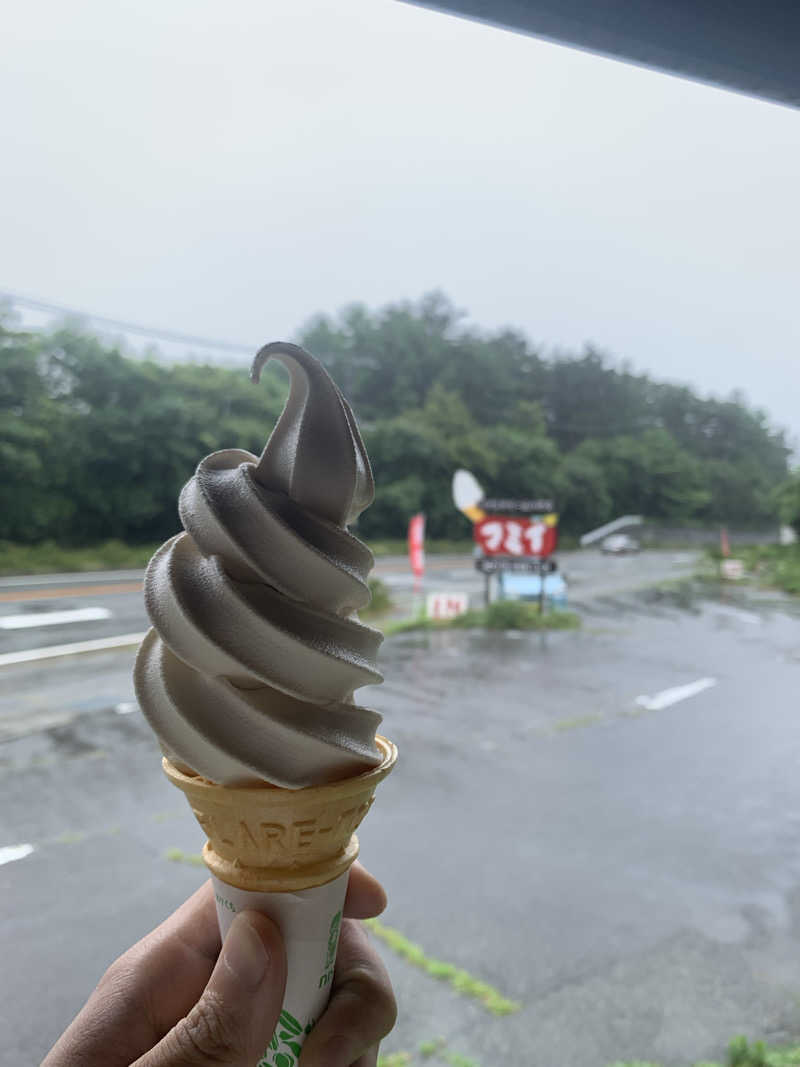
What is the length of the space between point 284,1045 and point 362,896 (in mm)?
187

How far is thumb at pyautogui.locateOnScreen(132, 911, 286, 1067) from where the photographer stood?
674 millimetres

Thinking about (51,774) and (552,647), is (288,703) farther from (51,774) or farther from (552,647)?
(552,647)

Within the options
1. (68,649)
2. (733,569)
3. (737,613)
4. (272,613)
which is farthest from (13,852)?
(733,569)

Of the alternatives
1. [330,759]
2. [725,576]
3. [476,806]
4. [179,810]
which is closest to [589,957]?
[476,806]

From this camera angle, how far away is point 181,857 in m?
2.10

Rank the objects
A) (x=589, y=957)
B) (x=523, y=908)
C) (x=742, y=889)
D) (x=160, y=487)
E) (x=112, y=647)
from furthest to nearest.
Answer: (x=112, y=647), (x=160, y=487), (x=742, y=889), (x=523, y=908), (x=589, y=957)

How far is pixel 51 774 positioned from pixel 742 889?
6.71 ft

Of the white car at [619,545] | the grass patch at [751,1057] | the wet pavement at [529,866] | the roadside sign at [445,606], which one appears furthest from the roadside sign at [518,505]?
the grass patch at [751,1057]

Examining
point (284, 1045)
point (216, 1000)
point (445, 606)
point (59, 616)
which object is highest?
point (216, 1000)

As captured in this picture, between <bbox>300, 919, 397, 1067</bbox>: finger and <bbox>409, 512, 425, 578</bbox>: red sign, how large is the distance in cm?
562

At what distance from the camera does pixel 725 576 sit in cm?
716

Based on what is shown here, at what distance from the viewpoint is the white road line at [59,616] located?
3.41m

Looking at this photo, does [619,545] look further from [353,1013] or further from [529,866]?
[353,1013]

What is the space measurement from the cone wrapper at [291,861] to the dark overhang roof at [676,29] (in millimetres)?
1135
